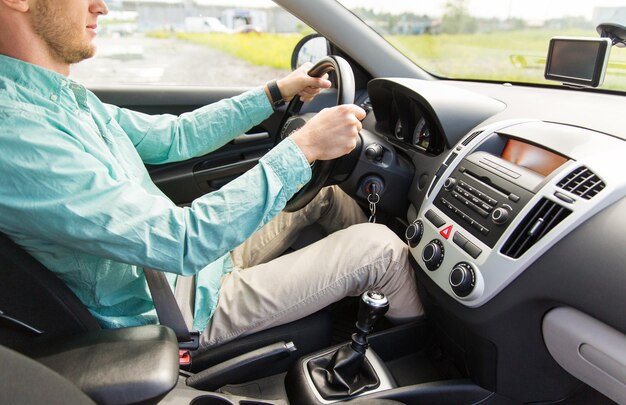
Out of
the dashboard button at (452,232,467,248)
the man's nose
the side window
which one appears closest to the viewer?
the man's nose

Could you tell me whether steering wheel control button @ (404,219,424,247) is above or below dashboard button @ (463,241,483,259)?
below

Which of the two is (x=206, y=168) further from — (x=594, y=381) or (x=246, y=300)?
(x=594, y=381)

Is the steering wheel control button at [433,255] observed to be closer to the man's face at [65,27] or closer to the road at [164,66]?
the man's face at [65,27]

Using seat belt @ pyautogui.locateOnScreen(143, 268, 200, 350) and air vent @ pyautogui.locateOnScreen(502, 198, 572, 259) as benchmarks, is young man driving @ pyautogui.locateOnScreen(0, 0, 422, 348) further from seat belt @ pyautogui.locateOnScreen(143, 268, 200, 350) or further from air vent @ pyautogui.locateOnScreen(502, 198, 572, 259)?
air vent @ pyautogui.locateOnScreen(502, 198, 572, 259)

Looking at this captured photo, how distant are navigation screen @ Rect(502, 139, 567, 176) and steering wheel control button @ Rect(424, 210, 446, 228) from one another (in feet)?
0.70

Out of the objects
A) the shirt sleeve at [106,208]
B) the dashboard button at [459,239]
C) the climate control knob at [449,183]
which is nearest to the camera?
the shirt sleeve at [106,208]

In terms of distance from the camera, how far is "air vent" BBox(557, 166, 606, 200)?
34.2 inches

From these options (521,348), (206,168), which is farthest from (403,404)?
(206,168)

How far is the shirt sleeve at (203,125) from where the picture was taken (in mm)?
1393

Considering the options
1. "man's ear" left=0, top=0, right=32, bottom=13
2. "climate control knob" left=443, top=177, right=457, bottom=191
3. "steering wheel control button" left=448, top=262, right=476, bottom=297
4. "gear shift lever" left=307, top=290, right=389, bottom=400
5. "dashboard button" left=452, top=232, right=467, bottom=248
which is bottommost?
"gear shift lever" left=307, top=290, right=389, bottom=400

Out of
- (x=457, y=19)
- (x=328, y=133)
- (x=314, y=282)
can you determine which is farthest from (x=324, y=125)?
(x=457, y=19)

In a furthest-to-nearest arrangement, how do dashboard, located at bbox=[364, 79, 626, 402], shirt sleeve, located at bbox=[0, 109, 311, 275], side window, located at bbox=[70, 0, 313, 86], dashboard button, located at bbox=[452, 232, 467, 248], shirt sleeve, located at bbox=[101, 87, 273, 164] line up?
side window, located at bbox=[70, 0, 313, 86]
shirt sleeve, located at bbox=[101, 87, 273, 164]
dashboard button, located at bbox=[452, 232, 467, 248]
dashboard, located at bbox=[364, 79, 626, 402]
shirt sleeve, located at bbox=[0, 109, 311, 275]

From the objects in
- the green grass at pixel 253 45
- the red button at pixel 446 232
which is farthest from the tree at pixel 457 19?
the red button at pixel 446 232

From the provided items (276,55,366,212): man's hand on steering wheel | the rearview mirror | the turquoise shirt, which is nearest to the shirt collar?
the turquoise shirt
